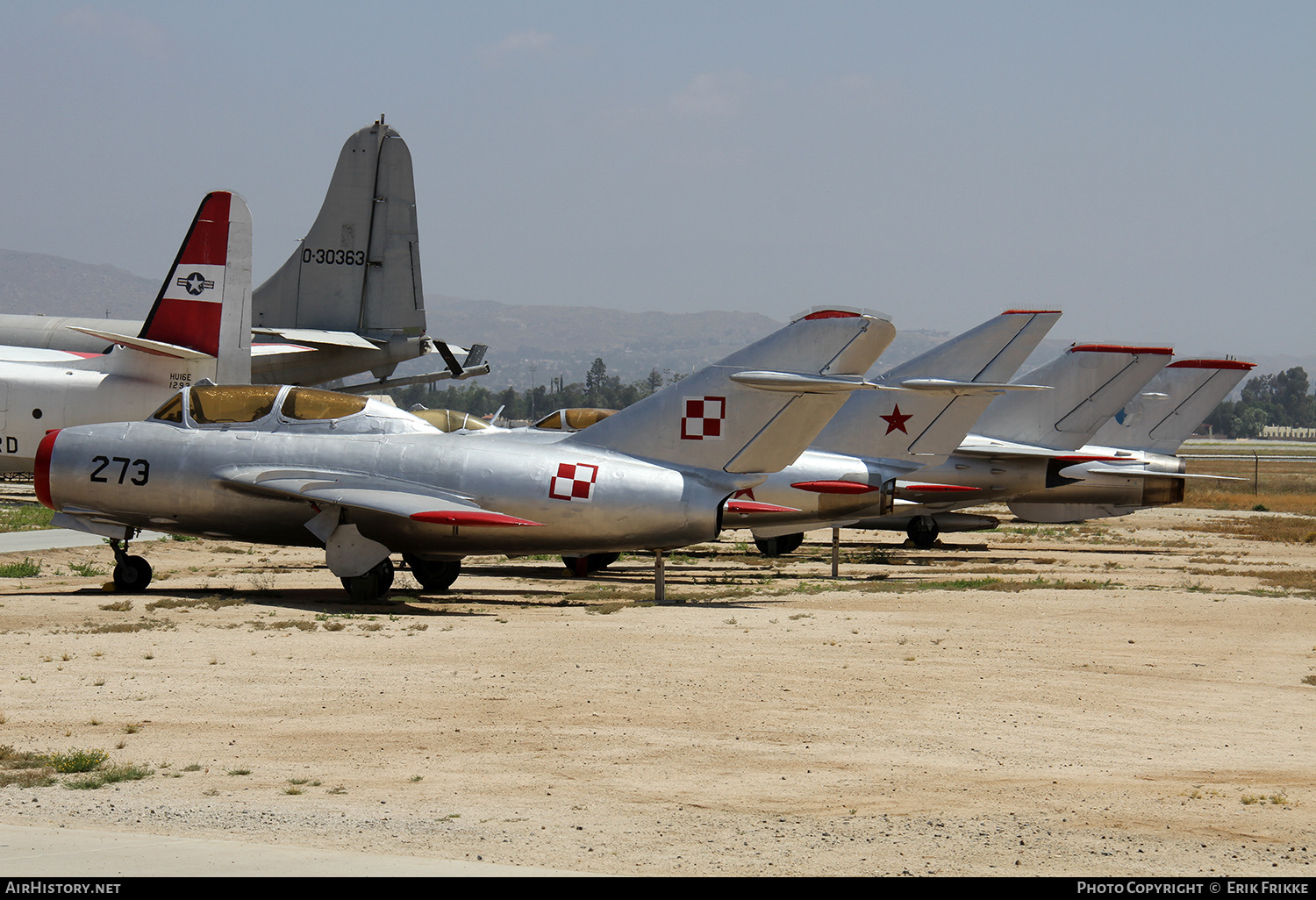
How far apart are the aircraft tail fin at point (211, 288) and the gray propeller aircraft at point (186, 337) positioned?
0.02m

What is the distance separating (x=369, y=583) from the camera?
15516 mm

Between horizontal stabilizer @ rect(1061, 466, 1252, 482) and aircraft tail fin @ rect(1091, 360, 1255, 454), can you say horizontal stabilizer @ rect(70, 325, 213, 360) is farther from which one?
aircraft tail fin @ rect(1091, 360, 1255, 454)

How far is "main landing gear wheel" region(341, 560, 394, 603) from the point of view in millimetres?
15492

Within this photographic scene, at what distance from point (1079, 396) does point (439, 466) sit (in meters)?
17.3

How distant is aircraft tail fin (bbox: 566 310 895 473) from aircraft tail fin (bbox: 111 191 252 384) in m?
13.4

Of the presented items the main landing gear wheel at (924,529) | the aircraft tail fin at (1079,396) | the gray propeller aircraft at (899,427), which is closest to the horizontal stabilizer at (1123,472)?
the aircraft tail fin at (1079,396)

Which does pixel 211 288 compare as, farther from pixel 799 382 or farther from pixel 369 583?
pixel 799 382

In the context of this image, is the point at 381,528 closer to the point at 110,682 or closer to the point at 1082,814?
the point at 110,682

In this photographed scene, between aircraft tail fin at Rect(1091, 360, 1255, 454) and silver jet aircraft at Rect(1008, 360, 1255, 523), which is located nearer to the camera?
silver jet aircraft at Rect(1008, 360, 1255, 523)

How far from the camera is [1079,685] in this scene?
10.7m

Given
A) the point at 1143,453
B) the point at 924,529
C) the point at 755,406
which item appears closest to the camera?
the point at 755,406

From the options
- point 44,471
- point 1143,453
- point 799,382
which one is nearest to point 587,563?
point 799,382

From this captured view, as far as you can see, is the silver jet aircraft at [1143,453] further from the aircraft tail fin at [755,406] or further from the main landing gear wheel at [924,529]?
the aircraft tail fin at [755,406]

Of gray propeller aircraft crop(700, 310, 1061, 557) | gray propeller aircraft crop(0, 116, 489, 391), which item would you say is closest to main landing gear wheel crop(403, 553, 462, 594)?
gray propeller aircraft crop(700, 310, 1061, 557)
